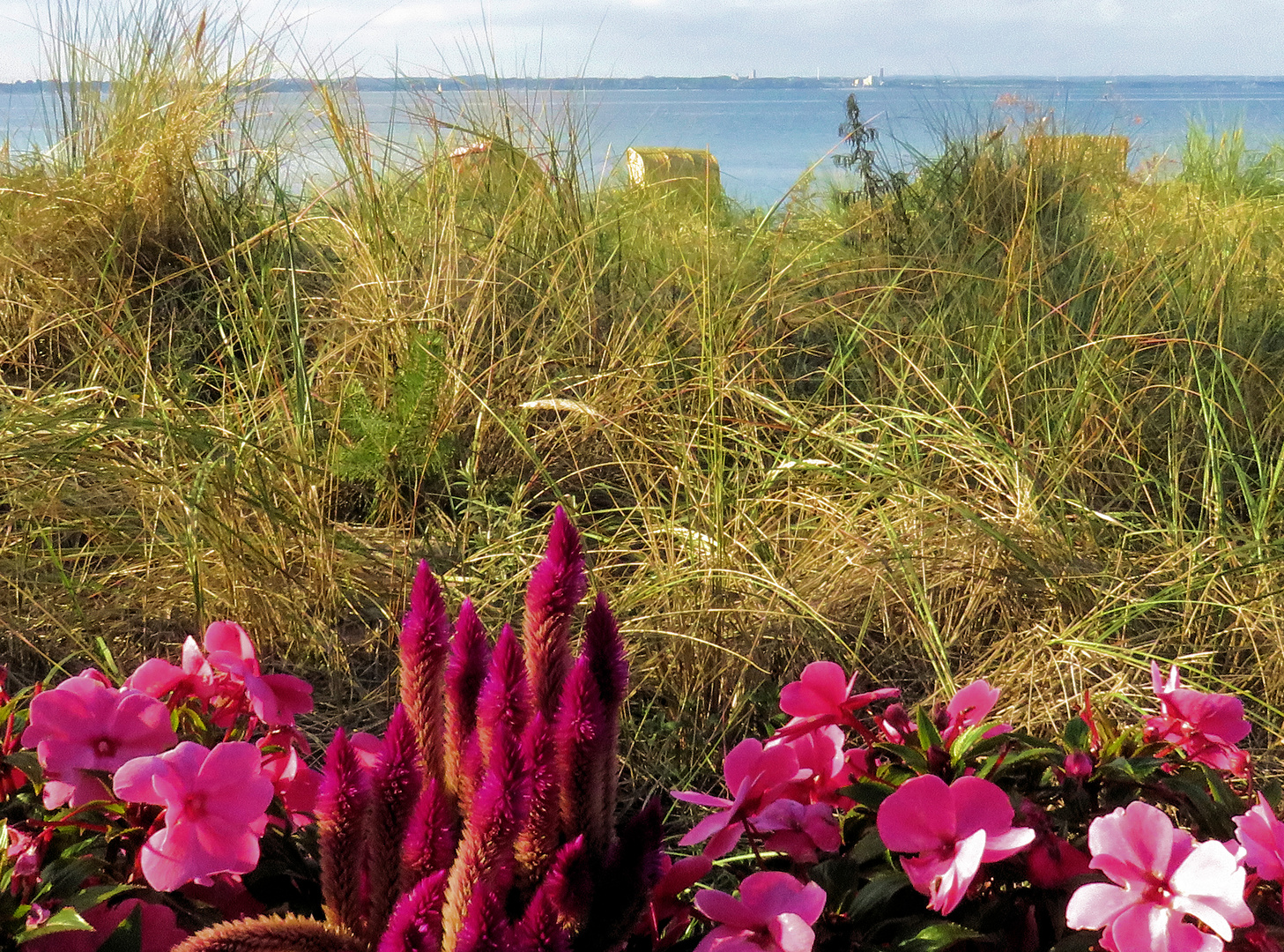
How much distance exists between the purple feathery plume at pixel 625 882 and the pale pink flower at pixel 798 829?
19 cm

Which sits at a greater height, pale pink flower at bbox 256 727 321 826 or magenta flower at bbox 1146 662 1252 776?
magenta flower at bbox 1146 662 1252 776

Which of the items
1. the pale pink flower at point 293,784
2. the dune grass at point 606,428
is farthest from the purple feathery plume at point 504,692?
the dune grass at point 606,428

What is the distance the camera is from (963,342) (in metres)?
3.03

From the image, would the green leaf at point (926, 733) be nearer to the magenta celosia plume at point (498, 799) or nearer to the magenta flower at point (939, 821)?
the magenta flower at point (939, 821)

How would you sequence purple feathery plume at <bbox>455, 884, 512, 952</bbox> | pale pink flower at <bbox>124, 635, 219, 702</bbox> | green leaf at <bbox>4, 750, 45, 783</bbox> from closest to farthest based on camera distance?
purple feathery plume at <bbox>455, 884, 512, 952</bbox>
green leaf at <bbox>4, 750, 45, 783</bbox>
pale pink flower at <bbox>124, 635, 219, 702</bbox>

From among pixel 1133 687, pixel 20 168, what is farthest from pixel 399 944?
pixel 20 168

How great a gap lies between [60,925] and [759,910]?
0.49m

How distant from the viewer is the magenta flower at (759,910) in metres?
0.86

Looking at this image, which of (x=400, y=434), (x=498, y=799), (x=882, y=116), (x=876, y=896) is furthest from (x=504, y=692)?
(x=882, y=116)

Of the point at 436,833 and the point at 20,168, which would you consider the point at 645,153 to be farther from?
the point at 436,833

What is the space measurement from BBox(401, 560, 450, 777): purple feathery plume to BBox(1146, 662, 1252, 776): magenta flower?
684mm

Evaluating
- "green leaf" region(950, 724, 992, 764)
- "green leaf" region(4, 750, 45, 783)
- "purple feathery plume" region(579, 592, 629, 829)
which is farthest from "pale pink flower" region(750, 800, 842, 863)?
"green leaf" region(4, 750, 45, 783)

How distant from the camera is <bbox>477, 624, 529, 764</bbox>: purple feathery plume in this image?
0.77 meters

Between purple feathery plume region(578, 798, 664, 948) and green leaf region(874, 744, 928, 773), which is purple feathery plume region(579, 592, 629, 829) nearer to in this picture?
purple feathery plume region(578, 798, 664, 948)
